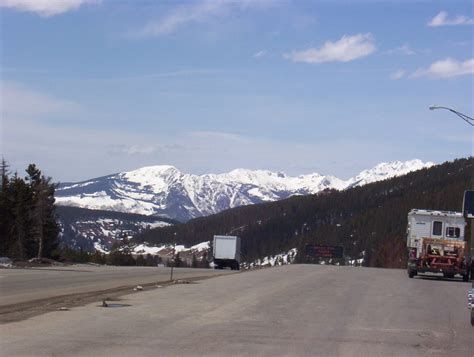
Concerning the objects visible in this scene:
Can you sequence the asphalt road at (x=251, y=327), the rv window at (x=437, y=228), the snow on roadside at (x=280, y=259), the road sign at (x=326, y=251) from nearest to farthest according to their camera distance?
1. the asphalt road at (x=251, y=327)
2. the rv window at (x=437, y=228)
3. the road sign at (x=326, y=251)
4. the snow on roadside at (x=280, y=259)

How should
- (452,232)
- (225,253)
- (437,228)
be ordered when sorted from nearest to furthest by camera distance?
(452,232), (437,228), (225,253)

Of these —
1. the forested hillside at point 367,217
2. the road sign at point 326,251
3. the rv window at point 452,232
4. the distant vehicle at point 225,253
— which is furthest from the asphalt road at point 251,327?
the forested hillside at point 367,217

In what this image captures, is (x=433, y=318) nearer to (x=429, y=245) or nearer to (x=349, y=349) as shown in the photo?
(x=349, y=349)

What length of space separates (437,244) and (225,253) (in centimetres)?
3595

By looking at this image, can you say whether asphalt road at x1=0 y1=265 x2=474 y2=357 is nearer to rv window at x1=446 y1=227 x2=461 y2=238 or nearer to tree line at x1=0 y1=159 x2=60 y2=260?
rv window at x1=446 y1=227 x2=461 y2=238

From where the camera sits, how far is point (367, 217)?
14862cm

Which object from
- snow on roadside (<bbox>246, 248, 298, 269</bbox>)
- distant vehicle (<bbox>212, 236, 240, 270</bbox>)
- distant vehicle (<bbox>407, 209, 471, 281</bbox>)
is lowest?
snow on roadside (<bbox>246, 248, 298, 269</bbox>)

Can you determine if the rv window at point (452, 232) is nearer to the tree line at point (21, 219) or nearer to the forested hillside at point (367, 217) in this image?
the tree line at point (21, 219)

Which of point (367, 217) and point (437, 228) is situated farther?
point (367, 217)

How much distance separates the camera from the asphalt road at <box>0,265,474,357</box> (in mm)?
12031

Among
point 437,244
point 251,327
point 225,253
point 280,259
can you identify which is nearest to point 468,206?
point 251,327

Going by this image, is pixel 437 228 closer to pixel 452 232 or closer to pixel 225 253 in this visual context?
pixel 452 232

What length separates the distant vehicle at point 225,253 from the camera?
7106 cm

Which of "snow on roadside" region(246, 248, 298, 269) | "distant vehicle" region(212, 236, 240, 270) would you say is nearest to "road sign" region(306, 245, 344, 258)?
"distant vehicle" region(212, 236, 240, 270)
